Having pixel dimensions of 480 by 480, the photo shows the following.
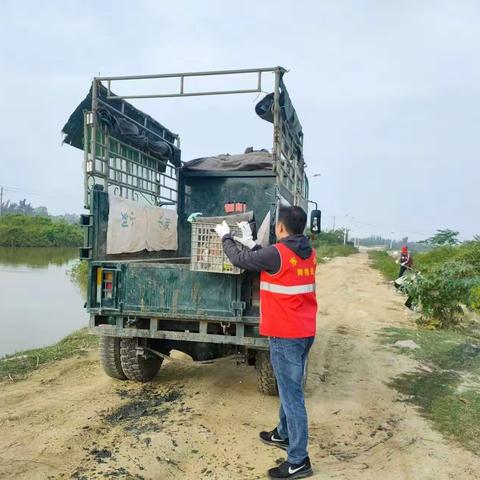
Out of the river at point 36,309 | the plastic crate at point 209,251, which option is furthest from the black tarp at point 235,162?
the river at point 36,309

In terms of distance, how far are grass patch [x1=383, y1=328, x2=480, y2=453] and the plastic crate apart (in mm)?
2346

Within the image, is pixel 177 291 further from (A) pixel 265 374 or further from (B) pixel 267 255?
(B) pixel 267 255

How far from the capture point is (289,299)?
307cm

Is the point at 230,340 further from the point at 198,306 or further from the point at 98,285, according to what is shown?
the point at 98,285

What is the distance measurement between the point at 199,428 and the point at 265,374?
0.87 meters

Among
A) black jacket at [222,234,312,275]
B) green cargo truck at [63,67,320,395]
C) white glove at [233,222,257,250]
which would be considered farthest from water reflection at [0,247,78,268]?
black jacket at [222,234,312,275]

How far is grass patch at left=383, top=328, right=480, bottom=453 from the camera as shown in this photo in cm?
412

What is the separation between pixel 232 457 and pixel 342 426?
115 centimetres

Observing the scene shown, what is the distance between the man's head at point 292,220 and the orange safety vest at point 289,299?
5.3 inches

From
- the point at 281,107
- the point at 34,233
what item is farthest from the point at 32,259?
the point at 281,107

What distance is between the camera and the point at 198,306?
13.5 ft

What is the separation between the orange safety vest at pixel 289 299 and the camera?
305 cm

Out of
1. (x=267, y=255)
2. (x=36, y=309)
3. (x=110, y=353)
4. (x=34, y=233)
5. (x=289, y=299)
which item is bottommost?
(x=36, y=309)

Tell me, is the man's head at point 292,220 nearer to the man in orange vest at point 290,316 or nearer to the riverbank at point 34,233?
the man in orange vest at point 290,316
